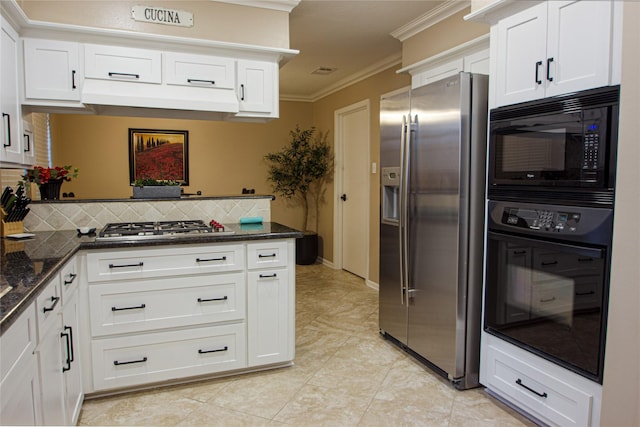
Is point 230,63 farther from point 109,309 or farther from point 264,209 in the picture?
point 109,309

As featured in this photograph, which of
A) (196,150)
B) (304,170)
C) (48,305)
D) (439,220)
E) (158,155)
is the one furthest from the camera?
(304,170)

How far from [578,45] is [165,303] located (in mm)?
2381

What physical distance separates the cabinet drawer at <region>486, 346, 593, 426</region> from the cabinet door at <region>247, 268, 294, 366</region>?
119 centimetres

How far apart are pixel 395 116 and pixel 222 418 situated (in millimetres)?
2141

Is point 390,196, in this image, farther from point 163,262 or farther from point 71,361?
point 71,361

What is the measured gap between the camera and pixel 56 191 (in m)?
2.87

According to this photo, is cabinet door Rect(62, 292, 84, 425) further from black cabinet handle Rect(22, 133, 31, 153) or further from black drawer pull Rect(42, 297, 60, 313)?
black cabinet handle Rect(22, 133, 31, 153)

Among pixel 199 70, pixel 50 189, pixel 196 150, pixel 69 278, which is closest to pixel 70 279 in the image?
pixel 69 278

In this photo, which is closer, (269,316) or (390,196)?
(269,316)

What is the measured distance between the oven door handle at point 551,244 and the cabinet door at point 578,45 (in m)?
0.65

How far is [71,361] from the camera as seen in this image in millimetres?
1979

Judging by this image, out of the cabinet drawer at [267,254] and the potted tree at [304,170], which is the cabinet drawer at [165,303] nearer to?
the cabinet drawer at [267,254]

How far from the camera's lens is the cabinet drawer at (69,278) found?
190cm

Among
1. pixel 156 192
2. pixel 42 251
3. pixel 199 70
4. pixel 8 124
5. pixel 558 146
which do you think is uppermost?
pixel 199 70
